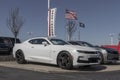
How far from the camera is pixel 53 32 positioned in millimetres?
22906

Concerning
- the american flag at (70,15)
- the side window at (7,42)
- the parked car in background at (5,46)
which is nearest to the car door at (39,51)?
the parked car in background at (5,46)

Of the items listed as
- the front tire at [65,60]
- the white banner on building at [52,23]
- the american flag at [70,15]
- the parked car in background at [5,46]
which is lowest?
the front tire at [65,60]

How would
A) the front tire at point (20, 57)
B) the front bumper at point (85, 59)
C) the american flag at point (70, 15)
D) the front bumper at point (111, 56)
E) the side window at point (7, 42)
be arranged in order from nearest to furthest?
the front bumper at point (85, 59), the front tire at point (20, 57), the front bumper at point (111, 56), the side window at point (7, 42), the american flag at point (70, 15)

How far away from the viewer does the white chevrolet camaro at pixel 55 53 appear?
14.1 metres

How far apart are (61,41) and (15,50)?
8.26 ft

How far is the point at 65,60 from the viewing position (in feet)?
47.0

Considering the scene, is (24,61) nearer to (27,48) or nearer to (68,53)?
(27,48)

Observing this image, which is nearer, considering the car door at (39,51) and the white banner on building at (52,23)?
the car door at (39,51)

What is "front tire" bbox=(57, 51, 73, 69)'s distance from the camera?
14164 millimetres

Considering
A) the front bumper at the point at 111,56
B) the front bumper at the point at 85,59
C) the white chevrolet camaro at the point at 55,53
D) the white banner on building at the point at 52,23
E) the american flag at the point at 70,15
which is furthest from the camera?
the american flag at the point at 70,15

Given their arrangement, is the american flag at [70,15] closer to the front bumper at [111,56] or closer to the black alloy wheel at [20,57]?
the front bumper at [111,56]

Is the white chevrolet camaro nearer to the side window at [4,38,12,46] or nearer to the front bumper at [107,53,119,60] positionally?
the front bumper at [107,53,119,60]

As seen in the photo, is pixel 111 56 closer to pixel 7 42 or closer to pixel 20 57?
pixel 20 57

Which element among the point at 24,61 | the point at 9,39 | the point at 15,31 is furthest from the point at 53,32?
the point at 15,31
